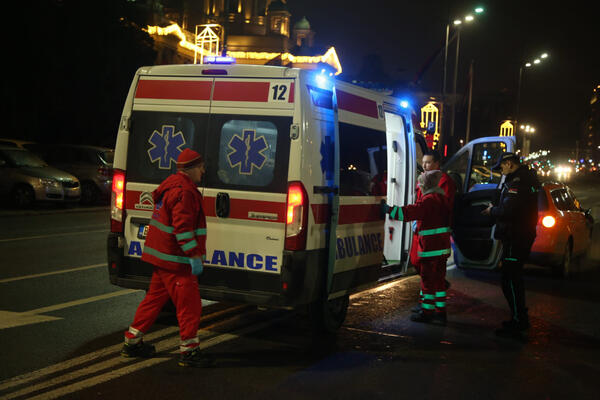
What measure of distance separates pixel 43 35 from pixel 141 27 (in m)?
6.04

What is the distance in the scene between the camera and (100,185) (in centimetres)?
2195

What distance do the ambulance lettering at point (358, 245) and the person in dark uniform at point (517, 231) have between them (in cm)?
130

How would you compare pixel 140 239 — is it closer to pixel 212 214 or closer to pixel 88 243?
pixel 212 214

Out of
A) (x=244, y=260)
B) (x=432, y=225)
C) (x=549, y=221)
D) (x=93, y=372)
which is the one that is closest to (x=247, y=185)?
(x=244, y=260)

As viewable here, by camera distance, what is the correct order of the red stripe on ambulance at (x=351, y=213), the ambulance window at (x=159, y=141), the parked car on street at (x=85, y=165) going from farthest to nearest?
1. the parked car on street at (x=85, y=165)
2. the ambulance window at (x=159, y=141)
3. the red stripe on ambulance at (x=351, y=213)

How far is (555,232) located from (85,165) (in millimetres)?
15603

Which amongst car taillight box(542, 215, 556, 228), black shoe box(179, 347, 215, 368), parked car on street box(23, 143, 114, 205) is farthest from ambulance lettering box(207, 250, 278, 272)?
parked car on street box(23, 143, 114, 205)

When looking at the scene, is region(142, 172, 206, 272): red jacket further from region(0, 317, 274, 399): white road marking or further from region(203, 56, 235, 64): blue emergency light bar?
region(203, 56, 235, 64): blue emergency light bar

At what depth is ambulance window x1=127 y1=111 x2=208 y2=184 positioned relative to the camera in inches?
247

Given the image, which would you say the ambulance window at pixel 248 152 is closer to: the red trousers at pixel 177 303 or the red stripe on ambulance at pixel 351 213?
the red stripe on ambulance at pixel 351 213

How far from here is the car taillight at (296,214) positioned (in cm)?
581

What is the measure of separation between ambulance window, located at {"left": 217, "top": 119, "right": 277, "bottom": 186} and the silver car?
1459cm

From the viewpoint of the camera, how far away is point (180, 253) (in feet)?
18.0

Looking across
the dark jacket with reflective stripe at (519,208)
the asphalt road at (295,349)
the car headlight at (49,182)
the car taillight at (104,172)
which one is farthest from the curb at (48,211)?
the dark jacket with reflective stripe at (519,208)
